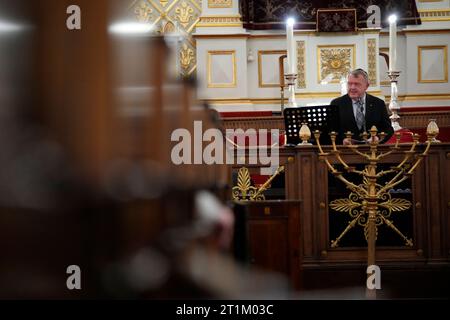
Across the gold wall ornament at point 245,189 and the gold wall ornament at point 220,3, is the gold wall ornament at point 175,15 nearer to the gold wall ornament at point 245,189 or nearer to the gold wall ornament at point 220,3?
the gold wall ornament at point 220,3

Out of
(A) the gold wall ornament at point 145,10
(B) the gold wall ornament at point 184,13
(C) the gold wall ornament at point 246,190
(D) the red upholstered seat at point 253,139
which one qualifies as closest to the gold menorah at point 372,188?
(C) the gold wall ornament at point 246,190

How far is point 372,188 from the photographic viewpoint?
4.66 meters

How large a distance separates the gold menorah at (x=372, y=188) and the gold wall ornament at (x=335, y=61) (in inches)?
151

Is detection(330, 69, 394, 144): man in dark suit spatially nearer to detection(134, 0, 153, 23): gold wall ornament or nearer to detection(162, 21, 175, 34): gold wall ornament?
detection(162, 21, 175, 34): gold wall ornament

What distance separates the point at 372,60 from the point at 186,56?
7.38 ft

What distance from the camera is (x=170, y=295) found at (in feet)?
5.02

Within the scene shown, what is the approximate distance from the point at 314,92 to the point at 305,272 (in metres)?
4.25

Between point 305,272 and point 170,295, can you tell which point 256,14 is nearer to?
point 305,272

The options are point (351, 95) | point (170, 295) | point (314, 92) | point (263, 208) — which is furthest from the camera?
point (314, 92)

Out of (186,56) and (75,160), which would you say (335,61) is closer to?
(186,56)

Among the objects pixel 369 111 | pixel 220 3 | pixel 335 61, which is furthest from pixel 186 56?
pixel 369 111
